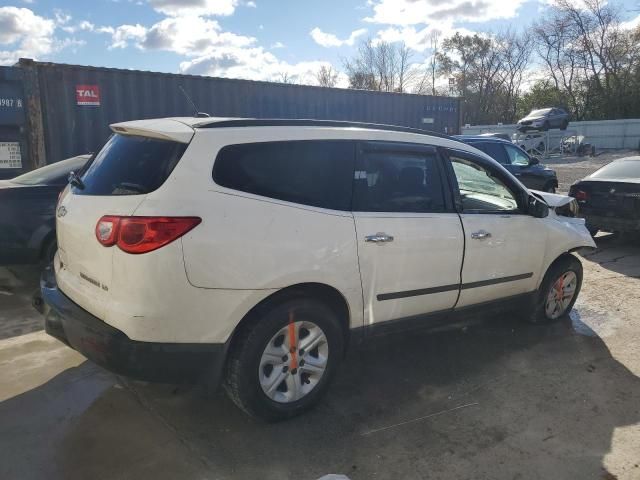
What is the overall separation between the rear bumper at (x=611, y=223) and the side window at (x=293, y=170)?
5.97 metres

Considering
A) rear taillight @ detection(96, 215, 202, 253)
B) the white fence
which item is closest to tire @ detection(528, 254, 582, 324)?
rear taillight @ detection(96, 215, 202, 253)

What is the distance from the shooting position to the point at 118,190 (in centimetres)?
284

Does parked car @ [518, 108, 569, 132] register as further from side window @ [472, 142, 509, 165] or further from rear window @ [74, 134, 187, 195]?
rear window @ [74, 134, 187, 195]

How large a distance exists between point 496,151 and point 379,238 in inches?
317

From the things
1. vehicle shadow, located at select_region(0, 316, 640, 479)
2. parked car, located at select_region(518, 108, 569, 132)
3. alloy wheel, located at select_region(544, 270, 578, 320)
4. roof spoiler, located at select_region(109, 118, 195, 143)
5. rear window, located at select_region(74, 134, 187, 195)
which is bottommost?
vehicle shadow, located at select_region(0, 316, 640, 479)

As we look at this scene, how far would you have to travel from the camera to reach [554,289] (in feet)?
15.8

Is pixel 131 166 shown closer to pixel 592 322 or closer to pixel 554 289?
pixel 554 289

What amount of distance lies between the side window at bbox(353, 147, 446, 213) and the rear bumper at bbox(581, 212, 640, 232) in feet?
17.1

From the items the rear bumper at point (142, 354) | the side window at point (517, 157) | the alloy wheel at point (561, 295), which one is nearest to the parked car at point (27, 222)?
the rear bumper at point (142, 354)

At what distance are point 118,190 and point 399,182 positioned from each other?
1809 millimetres

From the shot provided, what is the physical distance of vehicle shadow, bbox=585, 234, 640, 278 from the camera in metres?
6.98

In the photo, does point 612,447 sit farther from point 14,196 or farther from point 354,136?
point 14,196

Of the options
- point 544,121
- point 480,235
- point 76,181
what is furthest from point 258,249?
point 544,121

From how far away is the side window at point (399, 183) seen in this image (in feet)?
11.0
